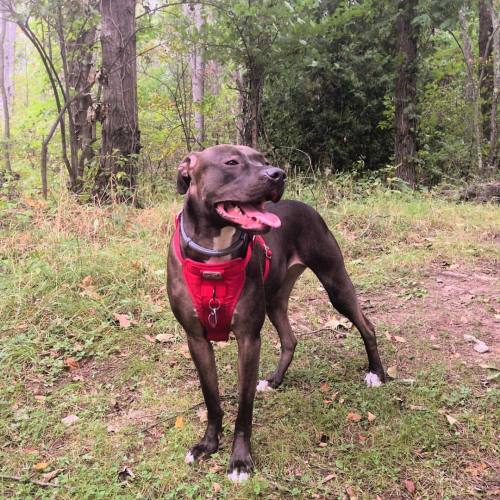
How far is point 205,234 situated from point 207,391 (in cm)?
91

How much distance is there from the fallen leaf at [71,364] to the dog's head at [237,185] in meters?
1.92

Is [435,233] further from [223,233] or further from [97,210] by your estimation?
[223,233]

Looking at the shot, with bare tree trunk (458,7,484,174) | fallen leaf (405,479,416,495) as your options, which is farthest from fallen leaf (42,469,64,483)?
bare tree trunk (458,7,484,174)

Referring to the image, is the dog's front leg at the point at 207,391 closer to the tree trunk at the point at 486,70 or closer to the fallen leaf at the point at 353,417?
the fallen leaf at the point at 353,417

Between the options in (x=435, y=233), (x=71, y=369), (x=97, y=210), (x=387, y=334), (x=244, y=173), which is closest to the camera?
(x=244, y=173)

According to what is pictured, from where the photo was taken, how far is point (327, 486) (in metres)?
2.60

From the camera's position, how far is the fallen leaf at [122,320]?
13.7 ft

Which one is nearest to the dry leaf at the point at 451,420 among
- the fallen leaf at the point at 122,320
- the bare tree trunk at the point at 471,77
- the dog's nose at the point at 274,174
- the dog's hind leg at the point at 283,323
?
the dog's hind leg at the point at 283,323

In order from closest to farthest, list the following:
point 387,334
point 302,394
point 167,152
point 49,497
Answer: point 49,497, point 302,394, point 387,334, point 167,152

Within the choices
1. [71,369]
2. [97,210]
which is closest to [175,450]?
[71,369]

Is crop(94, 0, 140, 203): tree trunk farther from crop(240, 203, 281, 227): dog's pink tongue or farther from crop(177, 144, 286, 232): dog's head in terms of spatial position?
crop(240, 203, 281, 227): dog's pink tongue

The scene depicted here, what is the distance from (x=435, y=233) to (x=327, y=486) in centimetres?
508

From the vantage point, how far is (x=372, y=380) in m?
3.54

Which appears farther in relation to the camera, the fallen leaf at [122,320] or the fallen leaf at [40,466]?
the fallen leaf at [122,320]
